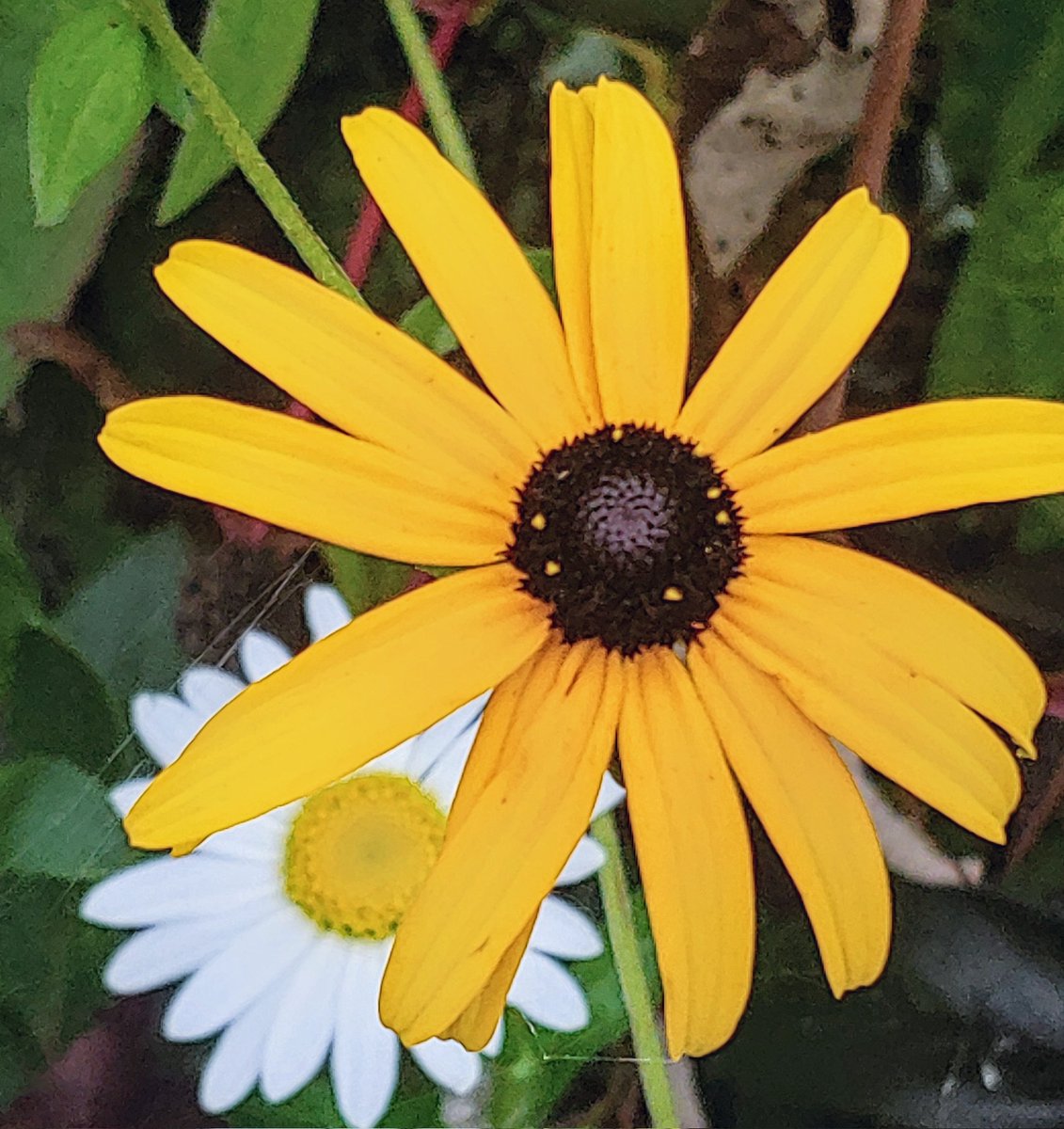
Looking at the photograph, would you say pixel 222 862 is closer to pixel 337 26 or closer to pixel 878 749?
pixel 878 749

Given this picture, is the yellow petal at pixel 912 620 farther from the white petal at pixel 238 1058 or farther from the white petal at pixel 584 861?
the white petal at pixel 238 1058

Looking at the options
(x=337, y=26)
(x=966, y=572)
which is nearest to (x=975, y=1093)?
(x=966, y=572)

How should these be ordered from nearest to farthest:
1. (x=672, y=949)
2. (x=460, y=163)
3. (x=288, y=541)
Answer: (x=672, y=949), (x=460, y=163), (x=288, y=541)

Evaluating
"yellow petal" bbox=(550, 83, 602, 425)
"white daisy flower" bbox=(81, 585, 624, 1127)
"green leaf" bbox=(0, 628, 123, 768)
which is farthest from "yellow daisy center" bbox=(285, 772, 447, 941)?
"yellow petal" bbox=(550, 83, 602, 425)

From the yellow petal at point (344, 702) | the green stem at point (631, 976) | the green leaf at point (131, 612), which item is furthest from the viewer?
the green leaf at point (131, 612)

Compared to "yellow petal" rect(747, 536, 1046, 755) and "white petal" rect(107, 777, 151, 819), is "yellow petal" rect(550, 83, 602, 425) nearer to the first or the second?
"yellow petal" rect(747, 536, 1046, 755)

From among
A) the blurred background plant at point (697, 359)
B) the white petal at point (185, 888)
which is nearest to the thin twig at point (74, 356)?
the blurred background plant at point (697, 359)
